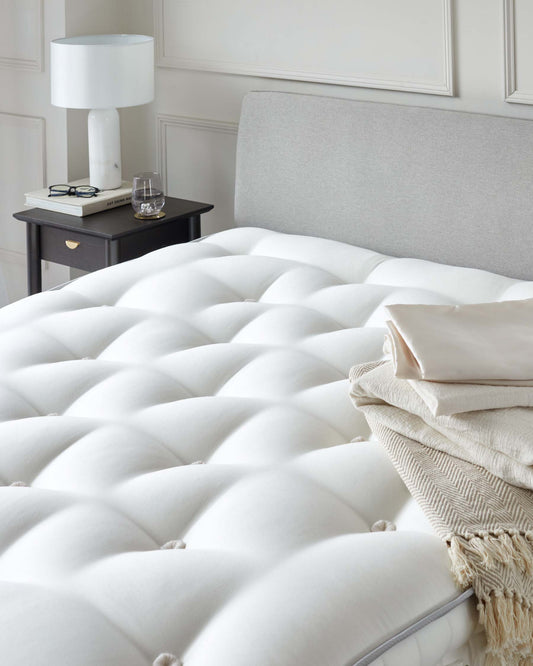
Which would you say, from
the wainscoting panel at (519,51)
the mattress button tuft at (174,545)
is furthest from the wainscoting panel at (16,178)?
the mattress button tuft at (174,545)

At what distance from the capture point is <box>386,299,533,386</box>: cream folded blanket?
1356 millimetres

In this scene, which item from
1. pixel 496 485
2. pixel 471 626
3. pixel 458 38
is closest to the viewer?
pixel 471 626

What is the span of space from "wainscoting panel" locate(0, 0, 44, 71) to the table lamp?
300mm

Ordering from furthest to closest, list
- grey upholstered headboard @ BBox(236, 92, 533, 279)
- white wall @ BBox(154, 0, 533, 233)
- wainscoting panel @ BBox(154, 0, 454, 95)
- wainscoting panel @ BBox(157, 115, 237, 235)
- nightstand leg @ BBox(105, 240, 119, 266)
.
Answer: wainscoting panel @ BBox(157, 115, 237, 235) → nightstand leg @ BBox(105, 240, 119, 266) → wainscoting panel @ BBox(154, 0, 454, 95) → white wall @ BBox(154, 0, 533, 233) → grey upholstered headboard @ BBox(236, 92, 533, 279)

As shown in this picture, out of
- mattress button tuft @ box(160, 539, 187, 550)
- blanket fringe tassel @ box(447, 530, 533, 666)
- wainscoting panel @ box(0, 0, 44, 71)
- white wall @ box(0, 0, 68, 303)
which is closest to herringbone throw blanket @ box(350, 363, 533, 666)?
blanket fringe tassel @ box(447, 530, 533, 666)

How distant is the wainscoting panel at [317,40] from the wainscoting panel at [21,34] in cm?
41

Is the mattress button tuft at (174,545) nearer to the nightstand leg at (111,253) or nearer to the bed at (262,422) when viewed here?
the bed at (262,422)

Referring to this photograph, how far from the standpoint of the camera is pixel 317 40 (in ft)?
8.98

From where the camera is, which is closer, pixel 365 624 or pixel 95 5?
pixel 365 624

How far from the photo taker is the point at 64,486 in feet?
4.39

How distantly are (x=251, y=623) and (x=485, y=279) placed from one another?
1.26 meters

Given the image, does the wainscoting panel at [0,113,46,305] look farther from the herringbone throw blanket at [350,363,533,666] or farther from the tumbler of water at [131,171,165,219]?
the herringbone throw blanket at [350,363,533,666]

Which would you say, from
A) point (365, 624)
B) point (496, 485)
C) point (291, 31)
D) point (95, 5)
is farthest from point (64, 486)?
point (95, 5)

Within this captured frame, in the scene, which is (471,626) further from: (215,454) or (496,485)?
(215,454)
